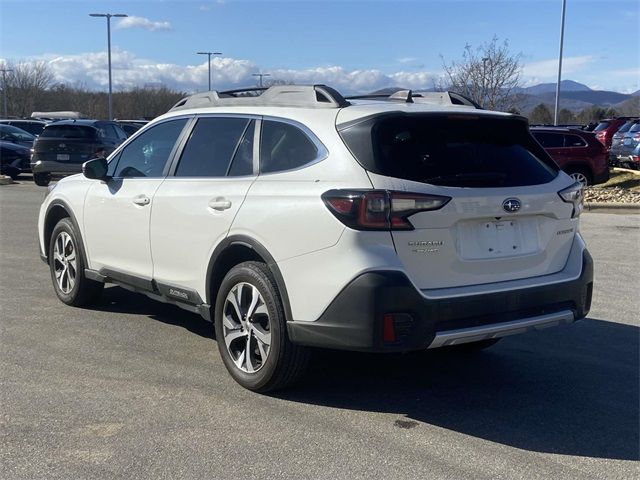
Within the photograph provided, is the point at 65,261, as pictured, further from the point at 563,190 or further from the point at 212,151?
the point at 563,190

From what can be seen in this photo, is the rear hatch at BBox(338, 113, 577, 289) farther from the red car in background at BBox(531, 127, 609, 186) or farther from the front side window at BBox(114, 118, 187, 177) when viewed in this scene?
the red car in background at BBox(531, 127, 609, 186)

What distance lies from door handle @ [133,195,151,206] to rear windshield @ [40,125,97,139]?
1397 centimetres

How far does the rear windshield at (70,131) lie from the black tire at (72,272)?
41.4 feet

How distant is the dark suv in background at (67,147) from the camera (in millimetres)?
18391

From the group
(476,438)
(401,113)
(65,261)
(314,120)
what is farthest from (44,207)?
(476,438)

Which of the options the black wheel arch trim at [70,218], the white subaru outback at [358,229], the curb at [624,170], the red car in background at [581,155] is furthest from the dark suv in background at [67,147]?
the curb at [624,170]

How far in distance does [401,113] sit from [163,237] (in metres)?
2.08

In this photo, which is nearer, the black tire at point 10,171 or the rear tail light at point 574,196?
the rear tail light at point 574,196

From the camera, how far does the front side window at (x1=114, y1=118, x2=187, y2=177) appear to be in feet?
18.1

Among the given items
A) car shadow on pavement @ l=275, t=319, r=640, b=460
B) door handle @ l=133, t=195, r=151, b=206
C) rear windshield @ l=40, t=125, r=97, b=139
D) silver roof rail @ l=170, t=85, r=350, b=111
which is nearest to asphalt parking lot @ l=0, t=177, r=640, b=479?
car shadow on pavement @ l=275, t=319, r=640, b=460

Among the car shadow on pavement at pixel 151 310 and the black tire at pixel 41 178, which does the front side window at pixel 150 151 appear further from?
the black tire at pixel 41 178

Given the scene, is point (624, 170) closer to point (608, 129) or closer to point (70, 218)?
point (608, 129)

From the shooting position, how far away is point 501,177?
424 cm

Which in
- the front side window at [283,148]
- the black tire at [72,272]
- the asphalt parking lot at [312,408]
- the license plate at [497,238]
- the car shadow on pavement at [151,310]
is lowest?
the car shadow on pavement at [151,310]
